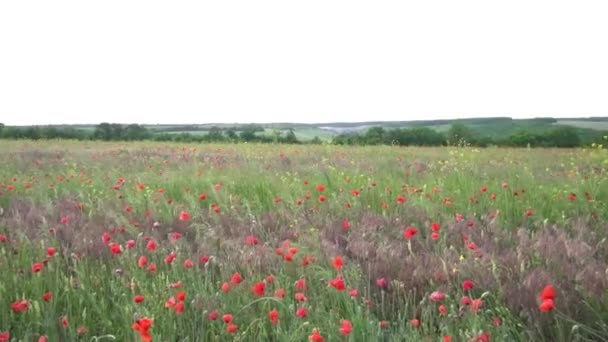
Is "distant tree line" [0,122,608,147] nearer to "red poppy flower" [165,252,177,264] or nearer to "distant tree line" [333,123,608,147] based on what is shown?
"distant tree line" [333,123,608,147]

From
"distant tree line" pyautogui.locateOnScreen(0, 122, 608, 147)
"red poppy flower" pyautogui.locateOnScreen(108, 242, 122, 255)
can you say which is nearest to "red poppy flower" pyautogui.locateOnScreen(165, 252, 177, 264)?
"red poppy flower" pyautogui.locateOnScreen(108, 242, 122, 255)

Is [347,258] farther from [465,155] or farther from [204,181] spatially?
[465,155]

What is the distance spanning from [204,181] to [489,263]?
4721 mm

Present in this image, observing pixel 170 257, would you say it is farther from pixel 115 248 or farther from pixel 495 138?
pixel 495 138

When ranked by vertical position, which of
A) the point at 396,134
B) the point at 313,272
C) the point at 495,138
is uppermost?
the point at 313,272

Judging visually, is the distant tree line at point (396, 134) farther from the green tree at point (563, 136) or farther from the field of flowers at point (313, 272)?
the field of flowers at point (313, 272)

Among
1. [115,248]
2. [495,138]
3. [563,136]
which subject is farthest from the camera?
[495,138]

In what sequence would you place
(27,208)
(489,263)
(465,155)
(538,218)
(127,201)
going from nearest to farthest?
(489,263), (538,218), (27,208), (127,201), (465,155)

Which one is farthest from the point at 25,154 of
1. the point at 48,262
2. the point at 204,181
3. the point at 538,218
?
the point at 538,218

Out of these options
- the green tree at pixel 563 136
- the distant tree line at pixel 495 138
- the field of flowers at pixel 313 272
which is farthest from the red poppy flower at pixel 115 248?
the green tree at pixel 563 136

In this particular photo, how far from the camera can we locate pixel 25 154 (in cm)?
1304

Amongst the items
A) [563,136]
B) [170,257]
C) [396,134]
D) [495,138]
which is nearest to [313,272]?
[170,257]

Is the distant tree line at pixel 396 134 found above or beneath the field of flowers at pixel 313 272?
beneath

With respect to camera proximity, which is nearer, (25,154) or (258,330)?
(258,330)
